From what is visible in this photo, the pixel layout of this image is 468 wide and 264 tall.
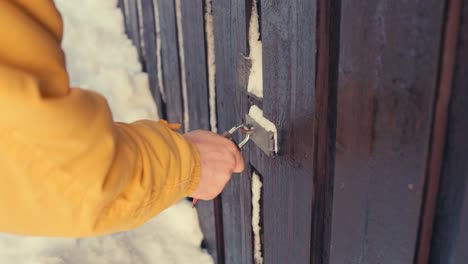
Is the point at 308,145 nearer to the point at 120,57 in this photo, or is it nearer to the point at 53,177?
the point at 53,177

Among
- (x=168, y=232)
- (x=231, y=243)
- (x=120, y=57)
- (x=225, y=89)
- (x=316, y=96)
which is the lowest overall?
(x=168, y=232)

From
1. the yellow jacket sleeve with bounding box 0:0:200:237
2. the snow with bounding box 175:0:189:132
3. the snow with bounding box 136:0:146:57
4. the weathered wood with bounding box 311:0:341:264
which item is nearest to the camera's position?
the yellow jacket sleeve with bounding box 0:0:200:237

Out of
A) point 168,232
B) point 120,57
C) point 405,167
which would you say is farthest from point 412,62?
point 120,57

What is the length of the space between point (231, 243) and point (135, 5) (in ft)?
5.46

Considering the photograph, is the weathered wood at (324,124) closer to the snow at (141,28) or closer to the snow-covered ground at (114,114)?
the snow-covered ground at (114,114)

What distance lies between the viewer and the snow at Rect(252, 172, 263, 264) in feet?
4.33

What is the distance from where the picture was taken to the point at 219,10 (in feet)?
4.52

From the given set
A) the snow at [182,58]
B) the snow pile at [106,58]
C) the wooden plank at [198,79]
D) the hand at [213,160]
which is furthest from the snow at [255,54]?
the snow pile at [106,58]

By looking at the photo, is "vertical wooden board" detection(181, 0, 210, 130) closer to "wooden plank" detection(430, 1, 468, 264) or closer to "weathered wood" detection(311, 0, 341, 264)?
"weathered wood" detection(311, 0, 341, 264)

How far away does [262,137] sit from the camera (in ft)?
3.81

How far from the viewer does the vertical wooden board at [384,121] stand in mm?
655

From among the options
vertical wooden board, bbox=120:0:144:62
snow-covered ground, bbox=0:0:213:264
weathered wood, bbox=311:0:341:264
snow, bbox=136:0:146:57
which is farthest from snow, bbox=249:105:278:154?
vertical wooden board, bbox=120:0:144:62

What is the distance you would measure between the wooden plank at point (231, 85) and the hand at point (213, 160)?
228 millimetres

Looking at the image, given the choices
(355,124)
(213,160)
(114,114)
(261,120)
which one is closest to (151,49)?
(114,114)
